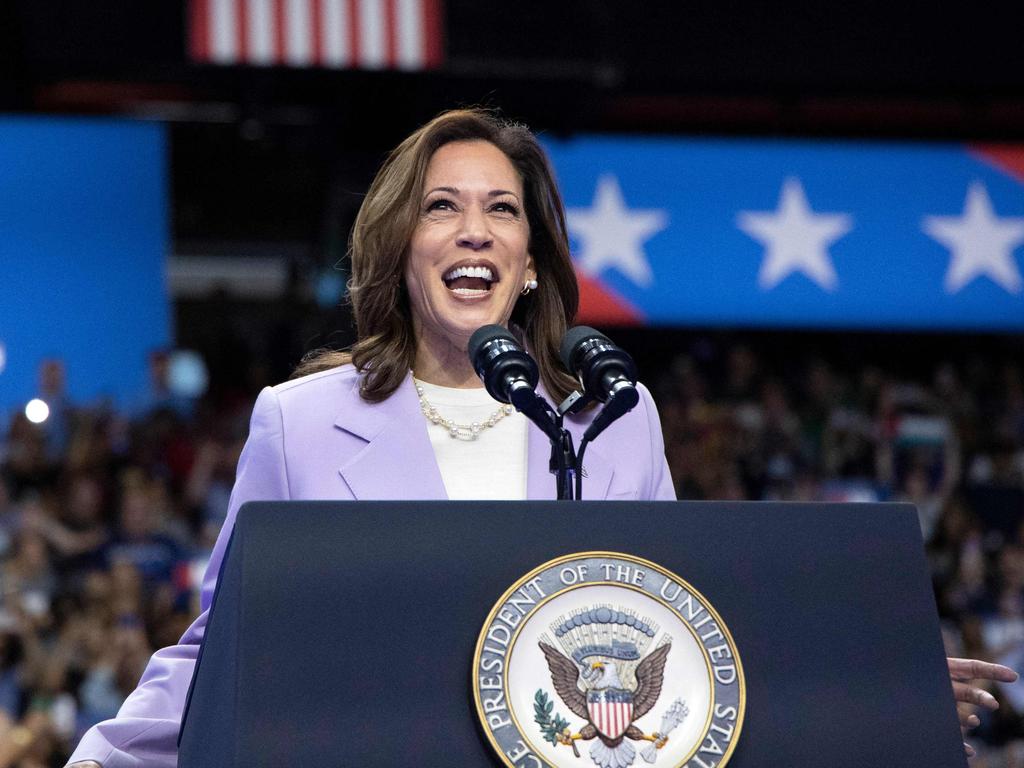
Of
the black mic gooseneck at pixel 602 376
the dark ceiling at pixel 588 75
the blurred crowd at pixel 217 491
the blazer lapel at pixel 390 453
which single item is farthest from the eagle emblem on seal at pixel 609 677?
the blurred crowd at pixel 217 491

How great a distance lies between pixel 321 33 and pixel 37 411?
2.32m

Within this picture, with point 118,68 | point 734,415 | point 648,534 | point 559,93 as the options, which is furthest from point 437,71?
point 648,534

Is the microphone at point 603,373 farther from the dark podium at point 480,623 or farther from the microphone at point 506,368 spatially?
the dark podium at point 480,623

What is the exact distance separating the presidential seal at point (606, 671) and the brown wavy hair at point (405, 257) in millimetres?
600

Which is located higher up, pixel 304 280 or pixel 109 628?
pixel 304 280

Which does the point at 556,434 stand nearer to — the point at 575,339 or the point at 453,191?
the point at 575,339

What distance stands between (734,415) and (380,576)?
7.40 m

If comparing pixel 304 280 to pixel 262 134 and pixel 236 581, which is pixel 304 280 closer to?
pixel 262 134

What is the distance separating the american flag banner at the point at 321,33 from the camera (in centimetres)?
617

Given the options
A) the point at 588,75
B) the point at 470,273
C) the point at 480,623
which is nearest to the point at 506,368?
the point at 480,623

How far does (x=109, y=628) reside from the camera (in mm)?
6008

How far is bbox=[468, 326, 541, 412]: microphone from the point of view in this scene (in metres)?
1.47

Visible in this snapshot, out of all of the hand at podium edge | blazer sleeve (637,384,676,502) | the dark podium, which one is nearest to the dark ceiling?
blazer sleeve (637,384,676,502)

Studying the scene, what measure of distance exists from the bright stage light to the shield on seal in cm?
631
